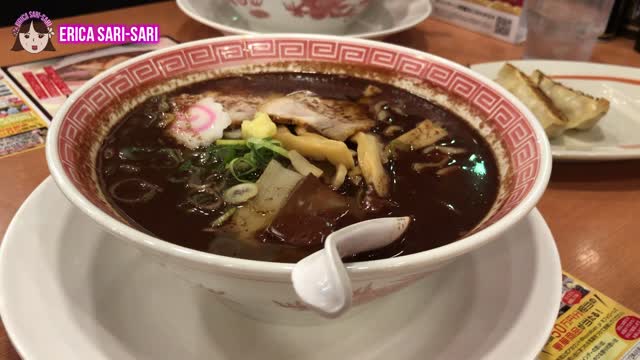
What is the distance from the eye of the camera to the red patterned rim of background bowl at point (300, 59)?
0.94 m

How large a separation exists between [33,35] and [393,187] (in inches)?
78.2

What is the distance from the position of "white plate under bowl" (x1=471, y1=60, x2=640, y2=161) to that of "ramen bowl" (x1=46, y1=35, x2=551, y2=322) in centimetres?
41

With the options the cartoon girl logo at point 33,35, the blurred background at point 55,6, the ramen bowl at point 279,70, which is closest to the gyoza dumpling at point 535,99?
the ramen bowl at point 279,70

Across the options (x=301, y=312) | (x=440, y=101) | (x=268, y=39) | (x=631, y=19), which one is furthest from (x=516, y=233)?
(x=631, y=19)

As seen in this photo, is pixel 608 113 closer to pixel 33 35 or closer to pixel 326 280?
pixel 326 280

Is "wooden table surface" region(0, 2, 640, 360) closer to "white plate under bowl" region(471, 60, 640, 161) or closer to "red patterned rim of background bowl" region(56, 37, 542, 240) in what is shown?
"white plate under bowl" region(471, 60, 640, 161)

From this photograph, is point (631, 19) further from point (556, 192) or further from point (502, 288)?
point (502, 288)

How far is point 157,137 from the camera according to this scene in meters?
1.23

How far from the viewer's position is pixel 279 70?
59.2 inches

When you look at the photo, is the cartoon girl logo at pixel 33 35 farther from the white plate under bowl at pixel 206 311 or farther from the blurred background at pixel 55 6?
the white plate under bowl at pixel 206 311

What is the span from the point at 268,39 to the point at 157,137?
448 mm

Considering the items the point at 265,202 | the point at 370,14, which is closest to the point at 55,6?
the point at 370,14

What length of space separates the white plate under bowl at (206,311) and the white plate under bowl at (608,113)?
22.4 inches

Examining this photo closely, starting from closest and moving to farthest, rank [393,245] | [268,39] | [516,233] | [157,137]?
[393,245] → [516,233] → [157,137] → [268,39]
